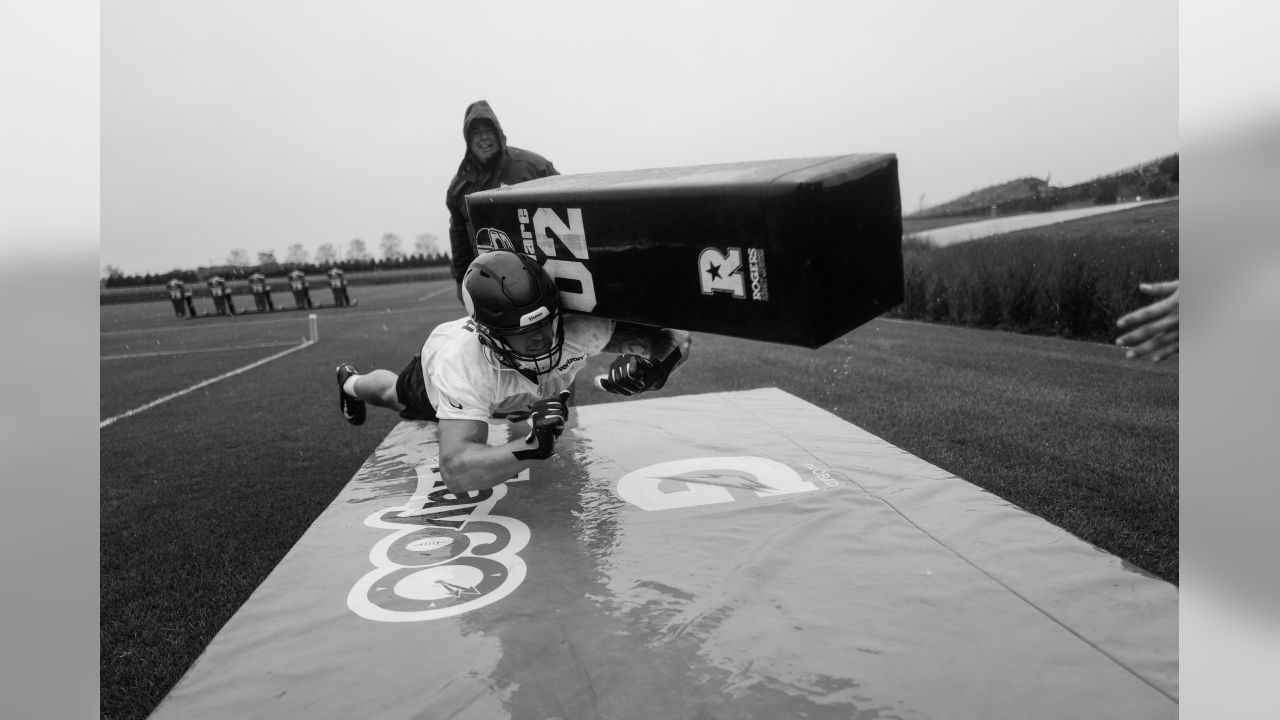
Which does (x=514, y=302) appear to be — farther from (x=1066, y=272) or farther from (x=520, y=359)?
(x=1066, y=272)

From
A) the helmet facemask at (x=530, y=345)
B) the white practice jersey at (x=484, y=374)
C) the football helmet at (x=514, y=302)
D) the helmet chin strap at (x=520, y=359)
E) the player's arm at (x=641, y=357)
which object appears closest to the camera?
the football helmet at (x=514, y=302)

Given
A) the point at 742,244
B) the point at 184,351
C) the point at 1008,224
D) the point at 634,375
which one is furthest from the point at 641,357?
the point at 184,351

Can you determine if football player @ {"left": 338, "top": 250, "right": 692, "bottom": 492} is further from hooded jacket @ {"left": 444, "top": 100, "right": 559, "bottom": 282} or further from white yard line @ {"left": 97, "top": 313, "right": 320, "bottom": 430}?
white yard line @ {"left": 97, "top": 313, "right": 320, "bottom": 430}

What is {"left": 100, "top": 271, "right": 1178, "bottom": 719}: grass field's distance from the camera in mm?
3082

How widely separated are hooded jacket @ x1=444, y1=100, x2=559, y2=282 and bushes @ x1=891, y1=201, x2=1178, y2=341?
324 centimetres

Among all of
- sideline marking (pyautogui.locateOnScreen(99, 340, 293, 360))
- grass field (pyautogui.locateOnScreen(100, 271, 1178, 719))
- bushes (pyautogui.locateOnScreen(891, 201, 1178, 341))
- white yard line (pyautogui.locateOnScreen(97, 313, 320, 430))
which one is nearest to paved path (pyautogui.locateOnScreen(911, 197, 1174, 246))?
bushes (pyautogui.locateOnScreen(891, 201, 1178, 341))

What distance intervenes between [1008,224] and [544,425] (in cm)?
826

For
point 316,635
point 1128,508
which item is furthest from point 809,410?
point 316,635

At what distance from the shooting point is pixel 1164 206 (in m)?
7.74

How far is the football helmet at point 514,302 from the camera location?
2.92m

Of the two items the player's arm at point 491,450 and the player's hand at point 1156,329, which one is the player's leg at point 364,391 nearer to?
the player's arm at point 491,450

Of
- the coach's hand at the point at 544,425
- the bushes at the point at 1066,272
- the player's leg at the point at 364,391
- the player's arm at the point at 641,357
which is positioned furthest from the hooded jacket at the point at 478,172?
the bushes at the point at 1066,272

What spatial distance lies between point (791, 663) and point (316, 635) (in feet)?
4.72
